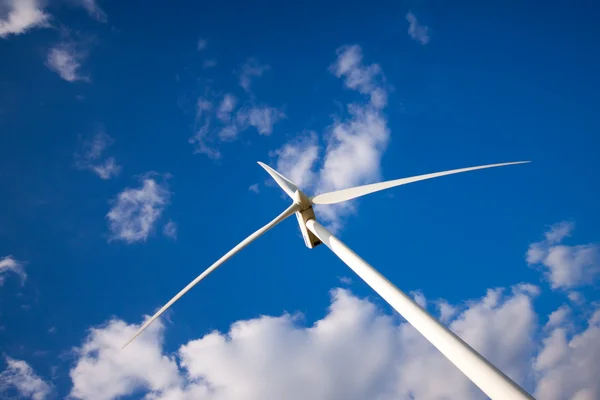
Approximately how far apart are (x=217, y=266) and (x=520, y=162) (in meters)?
19.3

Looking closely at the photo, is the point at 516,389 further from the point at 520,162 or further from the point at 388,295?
the point at 520,162

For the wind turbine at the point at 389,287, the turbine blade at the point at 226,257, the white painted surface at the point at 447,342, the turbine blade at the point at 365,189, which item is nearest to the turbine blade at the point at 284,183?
the wind turbine at the point at 389,287

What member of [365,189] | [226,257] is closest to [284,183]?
[365,189]

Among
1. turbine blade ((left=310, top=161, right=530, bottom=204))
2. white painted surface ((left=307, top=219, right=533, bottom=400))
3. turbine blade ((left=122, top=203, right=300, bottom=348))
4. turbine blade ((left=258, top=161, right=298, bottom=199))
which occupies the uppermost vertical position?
turbine blade ((left=258, top=161, right=298, bottom=199))

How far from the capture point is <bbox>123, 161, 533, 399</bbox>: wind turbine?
411 inches

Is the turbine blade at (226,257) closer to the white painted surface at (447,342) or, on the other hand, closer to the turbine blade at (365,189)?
the turbine blade at (365,189)

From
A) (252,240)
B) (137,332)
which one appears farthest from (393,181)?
(137,332)

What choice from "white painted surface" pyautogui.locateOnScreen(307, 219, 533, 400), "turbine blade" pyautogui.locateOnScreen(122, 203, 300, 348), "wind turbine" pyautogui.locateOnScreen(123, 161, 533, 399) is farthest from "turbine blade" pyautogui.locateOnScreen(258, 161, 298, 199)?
"white painted surface" pyautogui.locateOnScreen(307, 219, 533, 400)

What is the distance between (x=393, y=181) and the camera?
82.0 ft

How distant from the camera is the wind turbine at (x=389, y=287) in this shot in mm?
10445

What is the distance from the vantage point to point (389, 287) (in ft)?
51.6

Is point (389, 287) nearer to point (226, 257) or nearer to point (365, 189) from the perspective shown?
point (365, 189)

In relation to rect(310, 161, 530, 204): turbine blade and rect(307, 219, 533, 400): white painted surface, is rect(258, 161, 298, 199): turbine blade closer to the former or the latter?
rect(310, 161, 530, 204): turbine blade

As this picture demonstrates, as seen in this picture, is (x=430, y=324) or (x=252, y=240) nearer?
(x=430, y=324)
